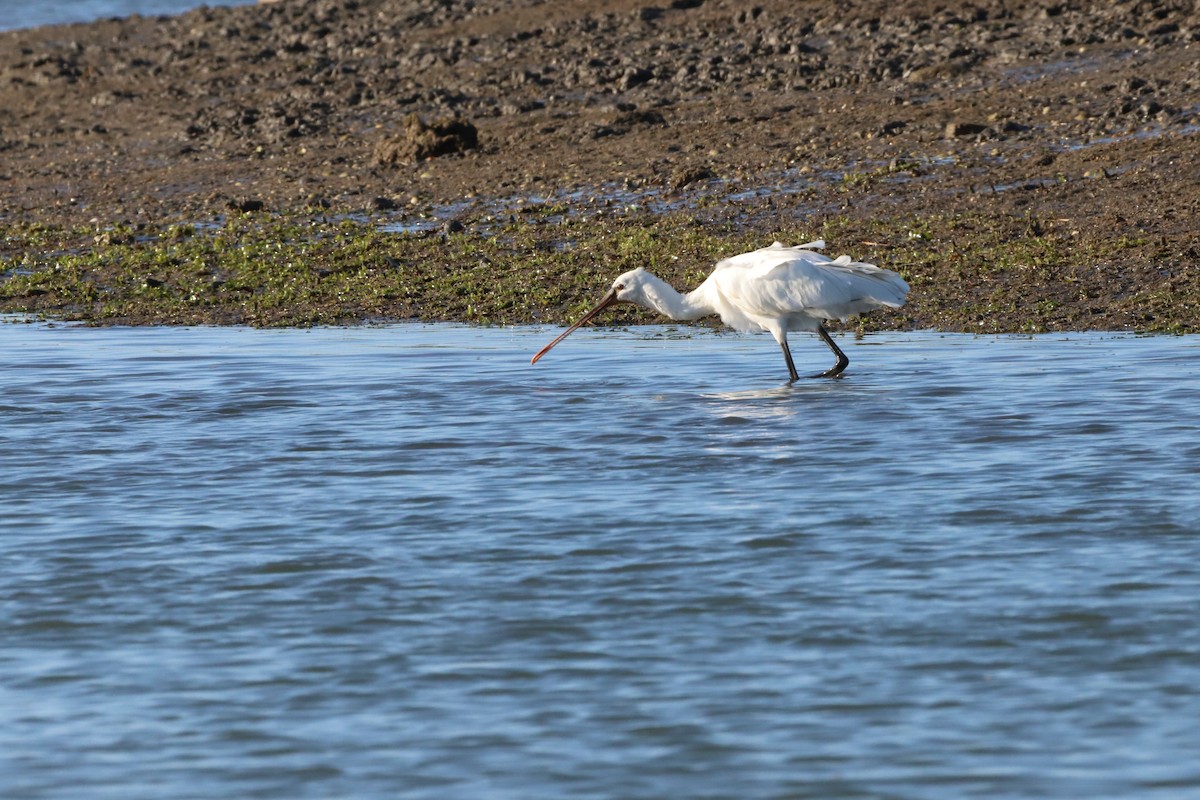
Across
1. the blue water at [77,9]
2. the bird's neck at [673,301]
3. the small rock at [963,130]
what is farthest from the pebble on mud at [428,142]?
the blue water at [77,9]

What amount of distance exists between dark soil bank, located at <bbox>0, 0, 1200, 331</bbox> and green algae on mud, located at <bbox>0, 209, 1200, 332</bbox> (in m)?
0.03

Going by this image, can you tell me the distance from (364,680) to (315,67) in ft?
64.7

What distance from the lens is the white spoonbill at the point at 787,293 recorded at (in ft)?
38.9

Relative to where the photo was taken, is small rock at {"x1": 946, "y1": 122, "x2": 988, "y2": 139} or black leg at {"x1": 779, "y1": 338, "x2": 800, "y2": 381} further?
small rock at {"x1": 946, "y1": 122, "x2": 988, "y2": 139}

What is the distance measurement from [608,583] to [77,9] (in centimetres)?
4061

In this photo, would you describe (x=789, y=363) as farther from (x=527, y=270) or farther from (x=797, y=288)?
(x=527, y=270)

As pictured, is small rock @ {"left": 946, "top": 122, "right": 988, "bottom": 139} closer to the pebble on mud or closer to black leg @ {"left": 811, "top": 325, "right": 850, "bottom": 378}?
the pebble on mud

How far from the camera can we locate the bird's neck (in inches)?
488

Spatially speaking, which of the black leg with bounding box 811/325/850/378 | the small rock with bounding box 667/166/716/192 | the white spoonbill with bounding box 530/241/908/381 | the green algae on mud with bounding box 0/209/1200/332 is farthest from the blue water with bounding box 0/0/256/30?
the black leg with bounding box 811/325/850/378

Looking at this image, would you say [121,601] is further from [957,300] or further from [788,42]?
[788,42]

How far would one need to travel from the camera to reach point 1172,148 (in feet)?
54.0

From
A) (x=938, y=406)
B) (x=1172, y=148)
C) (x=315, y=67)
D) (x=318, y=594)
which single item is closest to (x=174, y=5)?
(x=315, y=67)

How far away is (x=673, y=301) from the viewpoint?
12.4 meters

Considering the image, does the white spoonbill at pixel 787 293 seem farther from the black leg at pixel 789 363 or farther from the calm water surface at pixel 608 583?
the calm water surface at pixel 608 583
